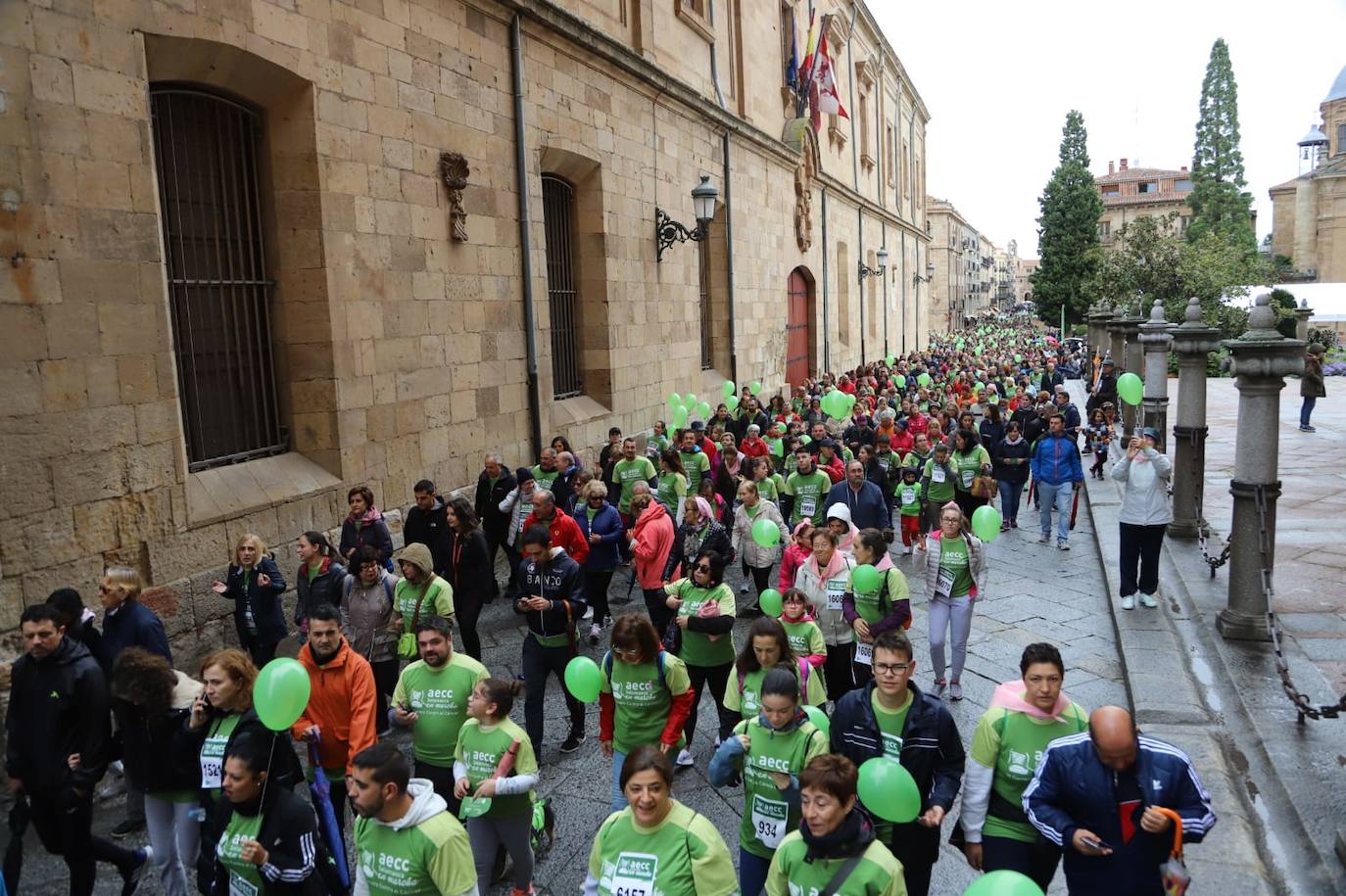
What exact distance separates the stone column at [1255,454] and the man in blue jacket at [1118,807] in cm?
460

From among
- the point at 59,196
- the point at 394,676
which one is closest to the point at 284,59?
the point at 59,196

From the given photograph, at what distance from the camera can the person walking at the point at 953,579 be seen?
6551 millimetres

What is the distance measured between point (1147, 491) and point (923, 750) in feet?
16.9

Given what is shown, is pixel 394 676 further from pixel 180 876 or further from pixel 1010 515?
pixel 1010 515

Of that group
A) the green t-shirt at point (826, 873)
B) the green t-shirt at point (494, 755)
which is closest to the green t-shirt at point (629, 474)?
the green t-shirt at point (494, 755)

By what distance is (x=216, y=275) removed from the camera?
7.98 metres

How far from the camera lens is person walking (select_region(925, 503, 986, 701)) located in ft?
21.5

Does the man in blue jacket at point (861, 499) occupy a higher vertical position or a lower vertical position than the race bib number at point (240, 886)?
higher

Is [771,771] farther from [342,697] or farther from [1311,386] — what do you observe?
[1311,386]

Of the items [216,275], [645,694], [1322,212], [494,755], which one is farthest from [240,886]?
[1322,212]

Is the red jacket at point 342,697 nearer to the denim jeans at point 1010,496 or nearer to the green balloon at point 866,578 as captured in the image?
the green balloon at point 866,578

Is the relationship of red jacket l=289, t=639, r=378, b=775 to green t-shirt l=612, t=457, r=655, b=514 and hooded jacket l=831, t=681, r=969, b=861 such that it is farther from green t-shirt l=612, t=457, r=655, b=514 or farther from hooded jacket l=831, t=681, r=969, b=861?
green t-shirt l=612, t=457, r=655, b=514

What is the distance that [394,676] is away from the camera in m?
5.81

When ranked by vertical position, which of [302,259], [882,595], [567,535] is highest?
[302,259]
